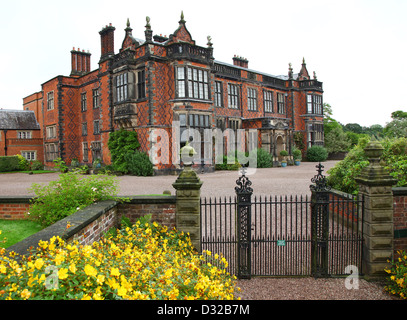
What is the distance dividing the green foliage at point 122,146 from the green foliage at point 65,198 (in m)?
15.1

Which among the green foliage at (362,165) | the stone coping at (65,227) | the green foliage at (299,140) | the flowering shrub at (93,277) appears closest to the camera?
the flowering shrub at (93,277)

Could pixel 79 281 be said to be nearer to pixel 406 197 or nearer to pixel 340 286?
pixel 340 286

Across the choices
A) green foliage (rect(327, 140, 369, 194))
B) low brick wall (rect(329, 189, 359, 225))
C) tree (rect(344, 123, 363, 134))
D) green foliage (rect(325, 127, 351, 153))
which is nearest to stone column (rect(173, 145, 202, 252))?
low brick wall (rect(329, 189, 359, 225))

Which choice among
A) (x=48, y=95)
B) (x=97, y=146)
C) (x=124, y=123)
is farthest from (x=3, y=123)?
(x=124, y=123)

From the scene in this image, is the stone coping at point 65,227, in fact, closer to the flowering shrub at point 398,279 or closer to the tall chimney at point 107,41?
the flowering shrub at point 398,279

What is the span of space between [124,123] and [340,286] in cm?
1969

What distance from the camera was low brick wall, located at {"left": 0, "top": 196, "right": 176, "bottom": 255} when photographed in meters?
4.44

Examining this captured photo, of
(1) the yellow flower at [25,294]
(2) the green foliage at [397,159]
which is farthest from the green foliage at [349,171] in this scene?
(1) the yellow flower at [25,294]

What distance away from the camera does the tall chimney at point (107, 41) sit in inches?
984

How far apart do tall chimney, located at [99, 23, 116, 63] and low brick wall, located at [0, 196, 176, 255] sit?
20.5m

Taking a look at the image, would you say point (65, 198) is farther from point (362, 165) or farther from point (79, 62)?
point (79, 62)

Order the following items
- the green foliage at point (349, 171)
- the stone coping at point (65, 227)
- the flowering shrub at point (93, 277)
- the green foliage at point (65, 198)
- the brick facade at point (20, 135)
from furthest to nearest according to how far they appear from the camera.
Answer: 1. the brick facade at point (20, 135)
2. the green foliage at point (349, 171)
3. the green foliage at point (65, 198)
4. the stone coping at point (65, 227)
5. the flowering shrub at point (93, 277)

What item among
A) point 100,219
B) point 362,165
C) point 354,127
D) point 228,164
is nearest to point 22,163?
point 228,164
